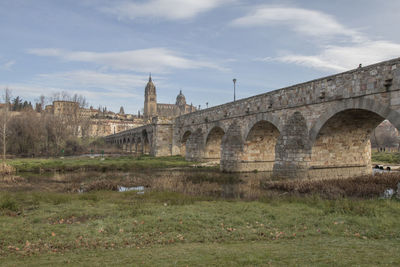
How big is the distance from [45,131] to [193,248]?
41978 mm

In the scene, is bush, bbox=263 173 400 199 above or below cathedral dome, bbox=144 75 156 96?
below

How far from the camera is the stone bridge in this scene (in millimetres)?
11836

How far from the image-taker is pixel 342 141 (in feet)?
53.3

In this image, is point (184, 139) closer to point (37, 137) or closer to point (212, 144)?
point (212, 144)

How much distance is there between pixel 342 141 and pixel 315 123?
2410 millimetres

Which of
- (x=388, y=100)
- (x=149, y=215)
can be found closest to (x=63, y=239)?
(x=149, y=215)

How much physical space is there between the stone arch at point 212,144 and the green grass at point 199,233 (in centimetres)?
1824

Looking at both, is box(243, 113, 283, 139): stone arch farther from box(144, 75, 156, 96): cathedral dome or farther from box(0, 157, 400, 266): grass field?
box(144, 75, 156, 96): cathedral dome

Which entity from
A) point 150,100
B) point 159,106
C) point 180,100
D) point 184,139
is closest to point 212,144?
point 184,139

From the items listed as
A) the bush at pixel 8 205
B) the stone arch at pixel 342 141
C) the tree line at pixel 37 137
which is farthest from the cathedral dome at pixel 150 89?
the bush at pixel 8 205

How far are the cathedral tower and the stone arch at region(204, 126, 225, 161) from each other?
9966 cm

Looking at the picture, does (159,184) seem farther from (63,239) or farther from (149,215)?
(63,239)

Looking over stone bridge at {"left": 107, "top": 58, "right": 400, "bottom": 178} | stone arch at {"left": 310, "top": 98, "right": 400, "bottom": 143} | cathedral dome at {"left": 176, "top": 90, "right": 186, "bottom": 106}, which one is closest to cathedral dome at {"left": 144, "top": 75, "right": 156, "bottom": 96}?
cathedral dome at {"left": 176, "top": 90, "right": 186, "bottom": 106}

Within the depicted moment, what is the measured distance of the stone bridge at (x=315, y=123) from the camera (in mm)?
11836
